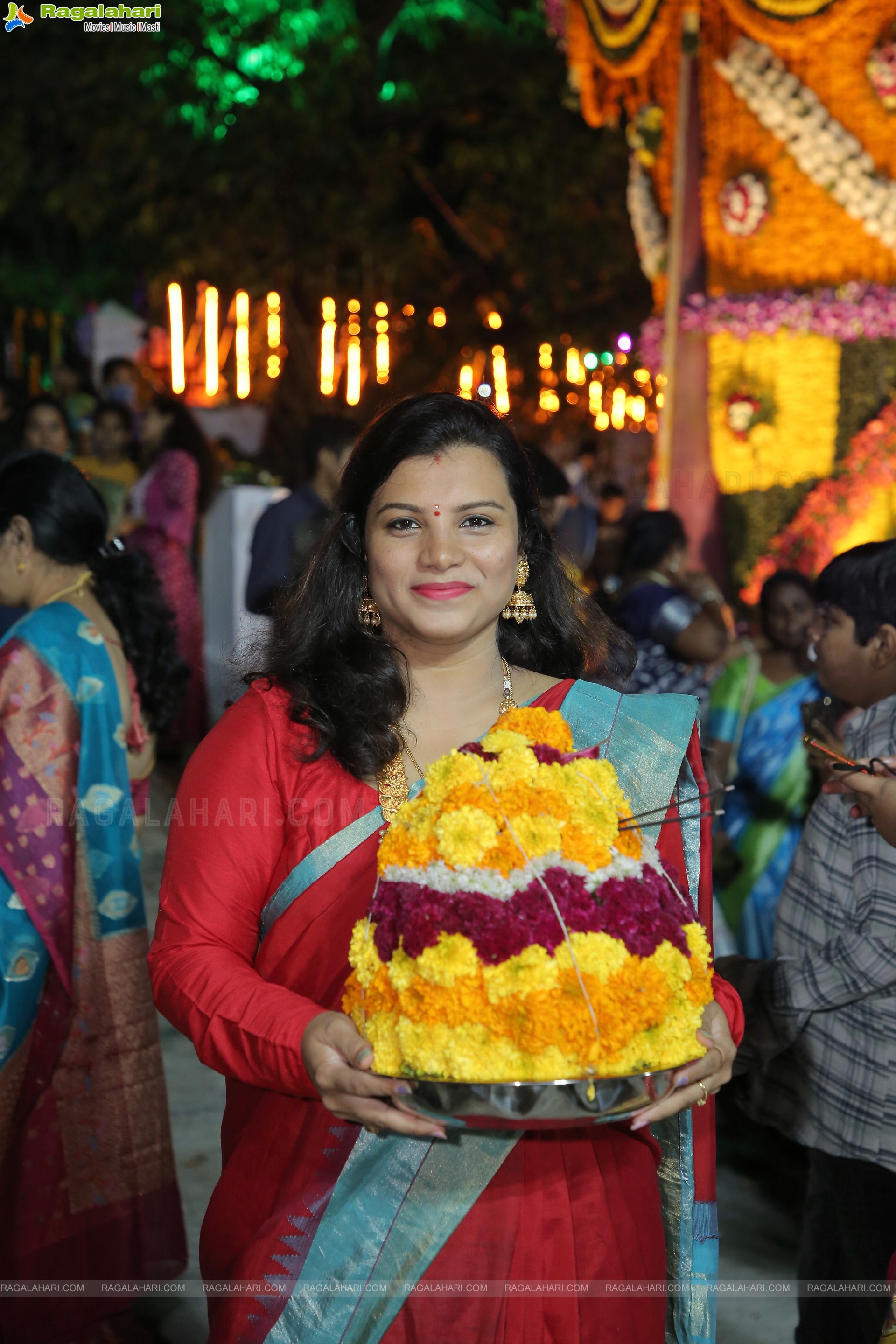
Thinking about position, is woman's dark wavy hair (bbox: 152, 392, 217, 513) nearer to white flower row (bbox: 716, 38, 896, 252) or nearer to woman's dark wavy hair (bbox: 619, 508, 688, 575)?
woman's dark wavy hair (bbox: 619, 508, 688, 575)

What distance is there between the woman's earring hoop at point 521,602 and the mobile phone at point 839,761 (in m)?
0.57

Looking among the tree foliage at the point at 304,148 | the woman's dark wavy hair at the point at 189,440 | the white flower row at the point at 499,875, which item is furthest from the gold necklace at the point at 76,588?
the tree foliage at the point at 304,148

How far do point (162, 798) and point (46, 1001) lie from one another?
16.3 feet

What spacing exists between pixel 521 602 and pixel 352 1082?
89 cm

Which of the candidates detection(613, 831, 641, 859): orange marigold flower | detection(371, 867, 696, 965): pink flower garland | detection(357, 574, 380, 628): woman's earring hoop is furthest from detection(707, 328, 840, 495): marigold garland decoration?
detection(371, 867, 696, 965): pink flower garland

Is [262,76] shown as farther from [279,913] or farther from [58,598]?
[279,913]

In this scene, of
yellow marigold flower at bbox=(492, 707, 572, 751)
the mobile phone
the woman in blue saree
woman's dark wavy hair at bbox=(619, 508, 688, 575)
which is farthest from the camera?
woman's dark wavy hair at bbox=(619, 508, 688, 575)

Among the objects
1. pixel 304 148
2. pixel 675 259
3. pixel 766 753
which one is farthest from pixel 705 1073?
pixel 304 148

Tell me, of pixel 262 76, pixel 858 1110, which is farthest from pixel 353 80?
pixel 858 1110

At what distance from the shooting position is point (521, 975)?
137 centimetres

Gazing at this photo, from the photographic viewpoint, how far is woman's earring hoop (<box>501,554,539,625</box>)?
82.4 inches

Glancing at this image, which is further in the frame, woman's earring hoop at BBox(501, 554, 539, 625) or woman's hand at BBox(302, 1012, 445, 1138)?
woman's earring hoop at BBox(501, 554, 539, 625)

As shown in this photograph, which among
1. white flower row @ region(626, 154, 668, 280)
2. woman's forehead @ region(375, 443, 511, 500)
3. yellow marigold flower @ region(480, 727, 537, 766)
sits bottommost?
yellow marigold flower @ region(480, 727, 537, 766)

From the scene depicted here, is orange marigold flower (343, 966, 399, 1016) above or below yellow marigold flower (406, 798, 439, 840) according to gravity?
below
